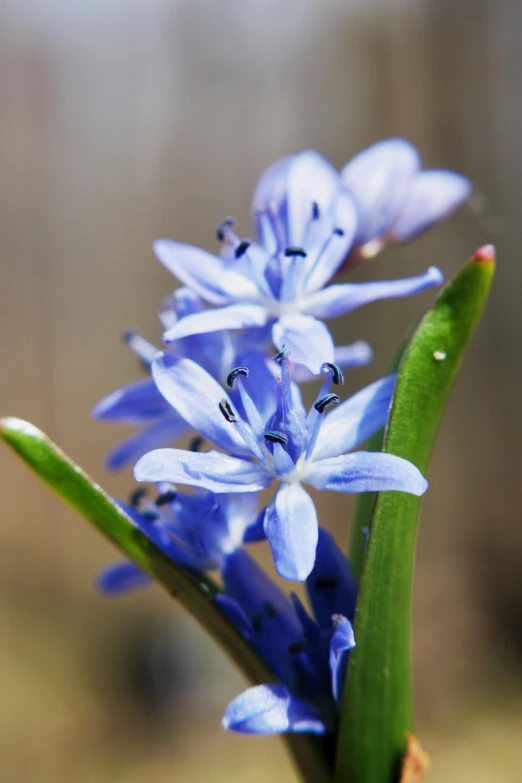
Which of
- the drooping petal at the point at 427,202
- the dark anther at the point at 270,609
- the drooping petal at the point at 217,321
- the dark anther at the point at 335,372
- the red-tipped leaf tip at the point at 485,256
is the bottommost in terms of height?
the dark anther at the point at 270,609

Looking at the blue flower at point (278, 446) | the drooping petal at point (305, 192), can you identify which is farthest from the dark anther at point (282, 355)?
the drooping petal at point (305, 192)

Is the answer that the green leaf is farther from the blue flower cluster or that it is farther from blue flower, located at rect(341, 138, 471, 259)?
blue flower, located at rect(341, 138, 471, 259)

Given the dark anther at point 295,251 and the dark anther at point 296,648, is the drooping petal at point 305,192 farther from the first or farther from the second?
the dark anther at point 296,648

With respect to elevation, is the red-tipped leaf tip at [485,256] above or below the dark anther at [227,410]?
above

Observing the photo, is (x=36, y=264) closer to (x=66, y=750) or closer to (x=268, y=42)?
(x=268, y=42)

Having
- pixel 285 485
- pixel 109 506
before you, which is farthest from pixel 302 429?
pixel 109 506

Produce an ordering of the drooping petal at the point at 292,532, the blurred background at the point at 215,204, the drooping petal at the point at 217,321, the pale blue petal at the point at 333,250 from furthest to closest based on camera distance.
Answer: the blurred background at the point at 215,204, the pale blue petal at the point at 333,250, the drooping petal at the point at 217,321, the drooping petal at the point at 292,532

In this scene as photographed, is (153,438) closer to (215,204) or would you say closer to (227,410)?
(227,410)
